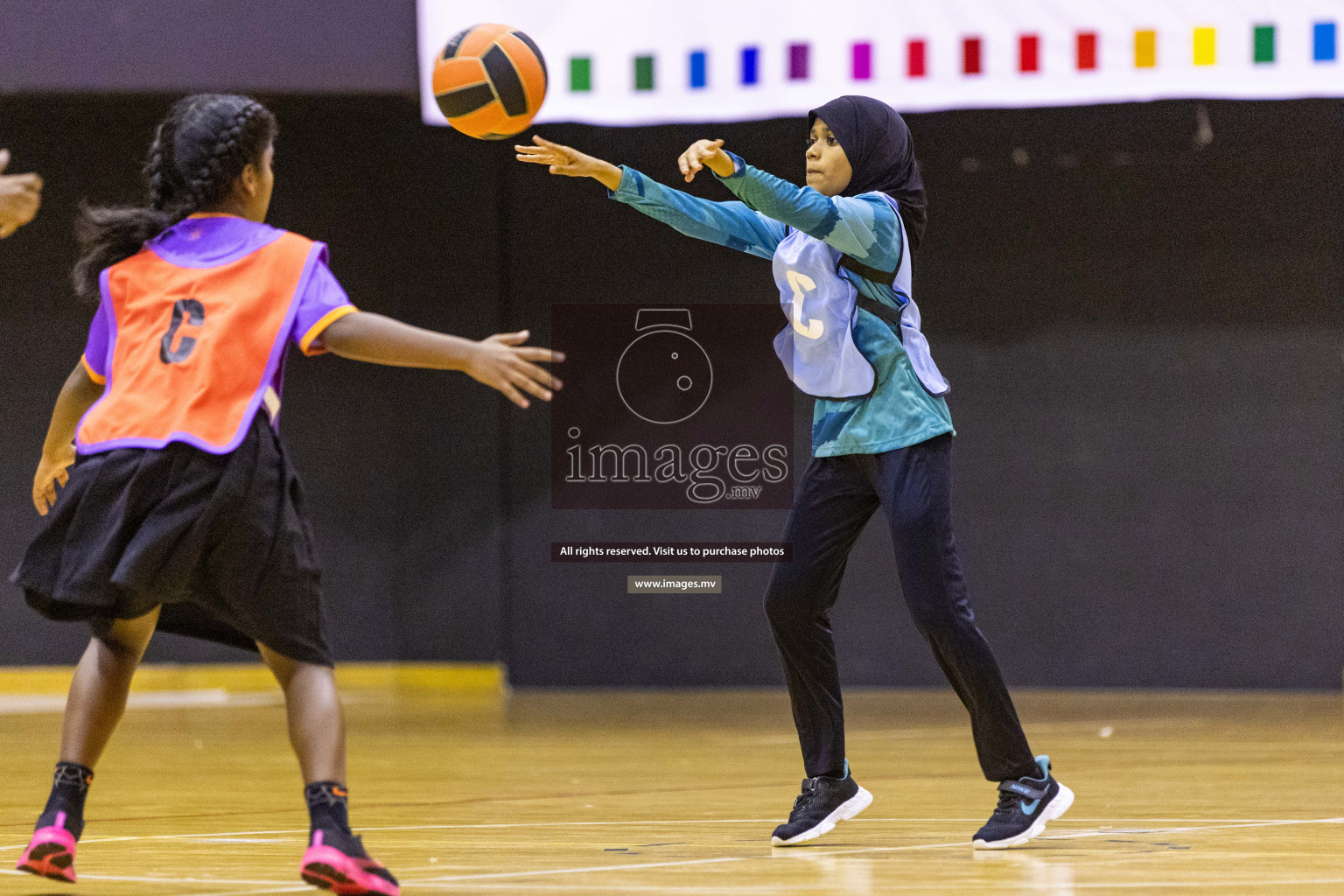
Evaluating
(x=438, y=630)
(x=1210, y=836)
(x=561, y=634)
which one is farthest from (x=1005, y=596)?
(x=1210, y=836)

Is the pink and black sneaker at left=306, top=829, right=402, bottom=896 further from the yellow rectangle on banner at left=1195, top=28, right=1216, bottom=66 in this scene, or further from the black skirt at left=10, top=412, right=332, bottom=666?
the yellow rectangle on banner at left=1195, top=28, right=1216, bottom=66

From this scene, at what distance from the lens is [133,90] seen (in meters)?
6.09

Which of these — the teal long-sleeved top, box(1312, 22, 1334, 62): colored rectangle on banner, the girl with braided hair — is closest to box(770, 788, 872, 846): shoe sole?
the teal long-sleeved top

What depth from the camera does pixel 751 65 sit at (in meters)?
6.16

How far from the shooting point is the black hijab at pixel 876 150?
299 cm

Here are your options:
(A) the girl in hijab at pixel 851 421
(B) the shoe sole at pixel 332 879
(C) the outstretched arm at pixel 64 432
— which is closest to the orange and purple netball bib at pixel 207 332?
(C) the outstretched arm at pixel 64 432

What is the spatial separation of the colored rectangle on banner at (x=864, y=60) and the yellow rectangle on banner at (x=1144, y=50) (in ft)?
3.49

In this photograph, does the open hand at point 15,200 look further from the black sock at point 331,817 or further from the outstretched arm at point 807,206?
the outstretched arm at point 807,206

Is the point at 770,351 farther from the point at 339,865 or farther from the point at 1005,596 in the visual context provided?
the point at 339,865

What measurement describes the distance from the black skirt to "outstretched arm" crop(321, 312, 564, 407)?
0.20 metres

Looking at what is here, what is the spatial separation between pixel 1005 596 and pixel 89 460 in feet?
16.3

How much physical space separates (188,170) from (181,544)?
0.58m

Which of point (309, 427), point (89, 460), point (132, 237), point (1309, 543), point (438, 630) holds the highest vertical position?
point (132, 237)

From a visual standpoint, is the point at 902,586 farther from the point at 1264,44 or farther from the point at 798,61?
the point at 1264,44
